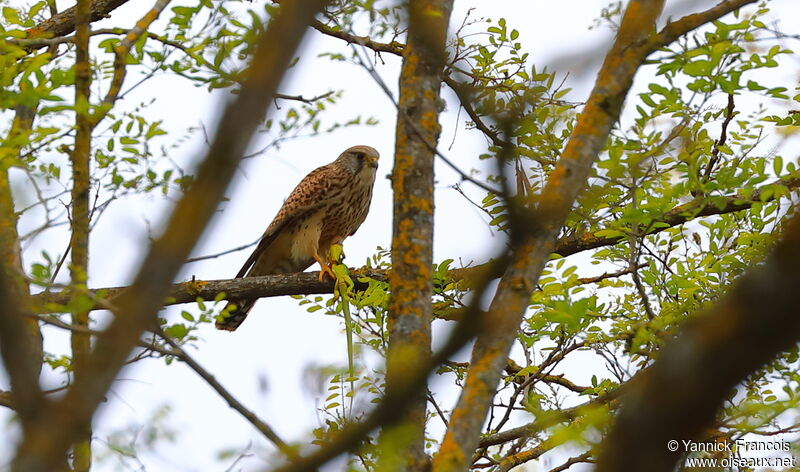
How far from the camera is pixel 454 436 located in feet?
8.50

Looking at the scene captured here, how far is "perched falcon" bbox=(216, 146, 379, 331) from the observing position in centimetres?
794

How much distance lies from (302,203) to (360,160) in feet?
2.34

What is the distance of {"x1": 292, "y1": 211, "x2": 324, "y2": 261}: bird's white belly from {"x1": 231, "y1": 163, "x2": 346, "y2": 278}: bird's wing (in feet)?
0.26

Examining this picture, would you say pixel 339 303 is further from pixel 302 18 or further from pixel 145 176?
pixel 302 18

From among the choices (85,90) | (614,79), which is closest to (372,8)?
(614,79)

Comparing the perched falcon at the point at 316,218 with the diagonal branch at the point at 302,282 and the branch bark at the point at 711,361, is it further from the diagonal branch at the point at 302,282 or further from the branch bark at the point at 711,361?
the branch bark at the point at 711,361

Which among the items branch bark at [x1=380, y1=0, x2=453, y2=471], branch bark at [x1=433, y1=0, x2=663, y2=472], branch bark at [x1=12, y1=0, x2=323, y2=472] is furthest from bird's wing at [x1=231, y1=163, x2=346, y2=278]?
branch bark at [x1=12, y1=0, x2=323, y2=472]

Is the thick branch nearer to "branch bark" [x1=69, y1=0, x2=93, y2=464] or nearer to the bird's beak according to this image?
"branch bark" [x1=69, y1=0, x2=93, y2=464]

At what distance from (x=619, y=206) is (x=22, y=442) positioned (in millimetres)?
3370

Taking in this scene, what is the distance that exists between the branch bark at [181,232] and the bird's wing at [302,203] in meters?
6.28

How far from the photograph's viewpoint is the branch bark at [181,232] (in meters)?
1.45

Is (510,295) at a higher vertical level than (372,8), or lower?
lower

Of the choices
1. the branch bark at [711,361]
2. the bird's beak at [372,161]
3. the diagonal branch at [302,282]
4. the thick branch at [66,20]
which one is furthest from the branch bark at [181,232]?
the bird's beak at [372,161]

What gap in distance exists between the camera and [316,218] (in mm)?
8117
